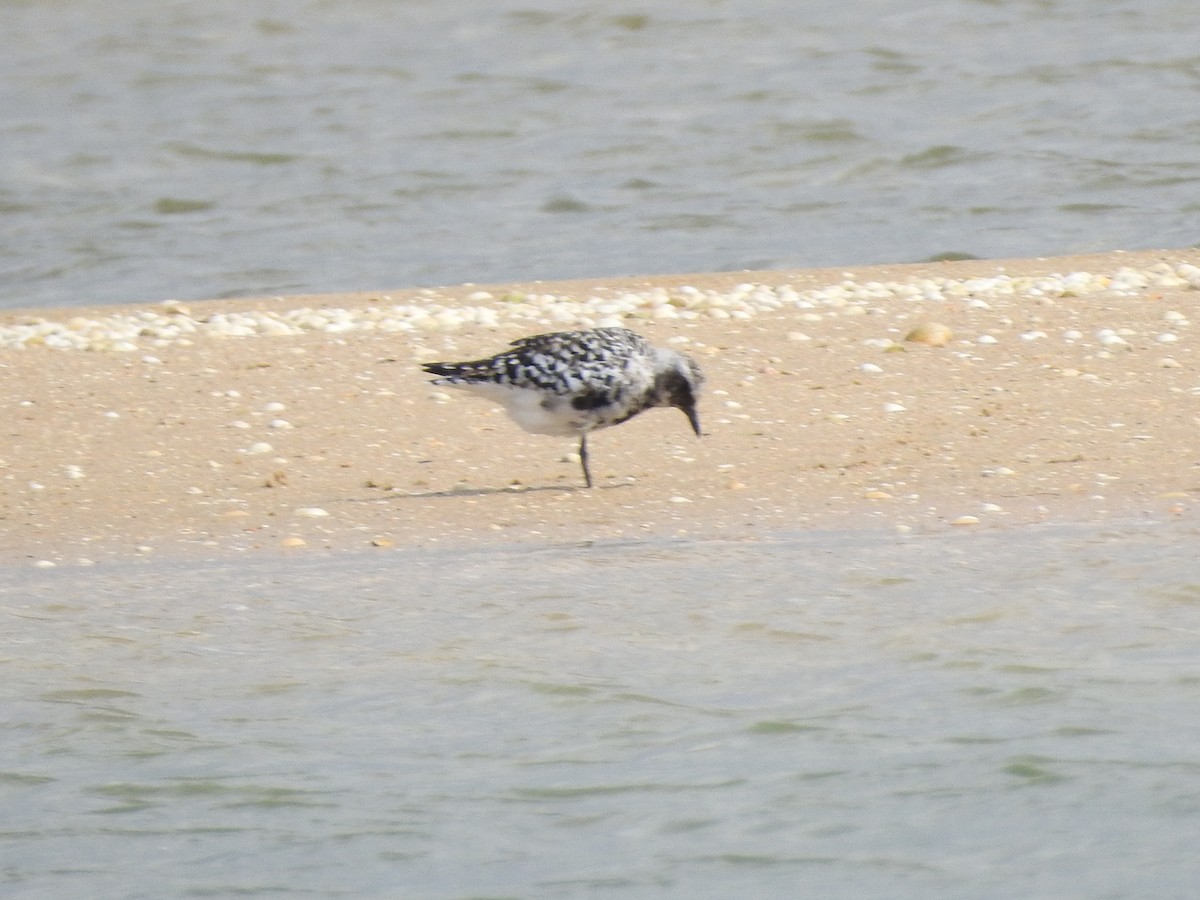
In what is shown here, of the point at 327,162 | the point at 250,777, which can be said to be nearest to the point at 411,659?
the point at 250,777

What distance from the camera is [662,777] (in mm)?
5293

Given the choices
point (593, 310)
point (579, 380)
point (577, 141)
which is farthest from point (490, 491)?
point (577, 141)

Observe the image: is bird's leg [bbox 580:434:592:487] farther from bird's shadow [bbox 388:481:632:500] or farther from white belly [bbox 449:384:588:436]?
white belly [bbox 449:384:588:436]

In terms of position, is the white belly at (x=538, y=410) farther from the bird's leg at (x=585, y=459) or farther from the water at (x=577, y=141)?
the water at (x=577, y=141)

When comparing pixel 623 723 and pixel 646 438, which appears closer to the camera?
pixel 623 723

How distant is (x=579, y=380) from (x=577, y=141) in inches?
442

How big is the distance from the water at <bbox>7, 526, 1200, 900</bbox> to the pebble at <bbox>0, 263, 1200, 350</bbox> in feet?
12.5

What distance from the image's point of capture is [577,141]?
752 inches

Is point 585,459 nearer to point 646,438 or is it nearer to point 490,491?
point 490,491

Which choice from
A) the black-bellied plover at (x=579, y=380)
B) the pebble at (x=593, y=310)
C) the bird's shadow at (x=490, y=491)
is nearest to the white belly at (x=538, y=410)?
the black-bellied plover at (x=579, y=380)

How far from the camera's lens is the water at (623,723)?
483 centimetres

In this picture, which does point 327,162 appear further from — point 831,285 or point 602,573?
point 602,573

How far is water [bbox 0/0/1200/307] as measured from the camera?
1483 centimetres

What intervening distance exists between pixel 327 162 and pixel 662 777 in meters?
14.3
